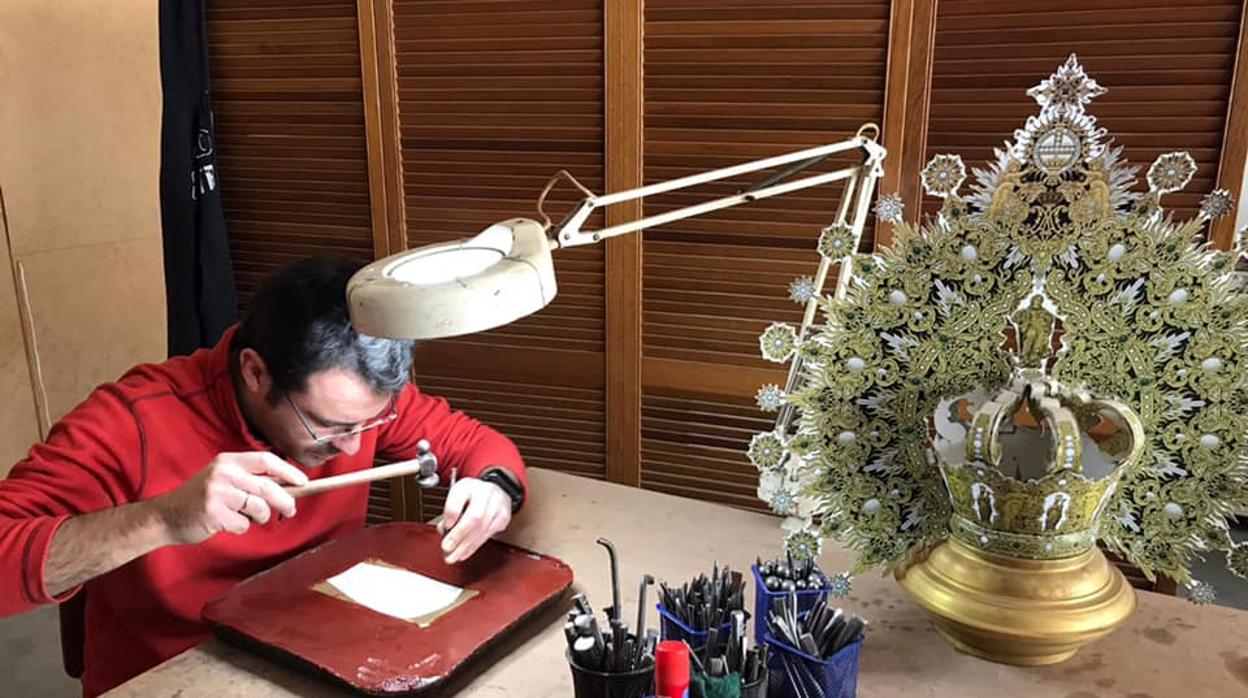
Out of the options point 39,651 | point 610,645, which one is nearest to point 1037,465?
point 610,645

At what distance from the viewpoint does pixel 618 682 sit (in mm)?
1008

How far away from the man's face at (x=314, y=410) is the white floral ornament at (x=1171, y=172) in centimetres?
109

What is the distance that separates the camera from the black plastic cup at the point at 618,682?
1007 millimetres

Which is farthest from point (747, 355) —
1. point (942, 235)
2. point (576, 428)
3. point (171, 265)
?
point (171, 265)

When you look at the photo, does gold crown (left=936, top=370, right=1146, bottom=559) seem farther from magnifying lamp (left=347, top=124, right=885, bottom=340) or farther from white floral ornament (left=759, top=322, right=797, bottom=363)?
magnifying lamp (left=347, top=124, right=885, bottom=340)

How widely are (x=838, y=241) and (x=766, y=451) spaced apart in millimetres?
290

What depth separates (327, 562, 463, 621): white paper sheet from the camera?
1.29m

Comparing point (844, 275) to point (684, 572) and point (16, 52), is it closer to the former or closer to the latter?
point (684, 572)

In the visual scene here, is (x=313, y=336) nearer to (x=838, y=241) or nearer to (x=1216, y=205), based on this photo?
(x=838, y=241)

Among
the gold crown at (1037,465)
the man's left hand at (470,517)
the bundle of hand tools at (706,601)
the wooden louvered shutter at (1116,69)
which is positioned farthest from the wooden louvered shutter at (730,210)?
the bundle of hand tools at (706,601)

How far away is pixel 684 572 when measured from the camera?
1.42 m

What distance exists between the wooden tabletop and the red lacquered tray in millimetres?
28

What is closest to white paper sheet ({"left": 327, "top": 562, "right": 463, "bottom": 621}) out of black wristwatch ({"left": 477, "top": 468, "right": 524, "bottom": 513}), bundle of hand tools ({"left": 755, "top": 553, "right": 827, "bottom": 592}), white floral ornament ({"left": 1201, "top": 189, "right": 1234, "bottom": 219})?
black wristwatch ({"left": 477, "top": 468, "right": 524, "bottom": 513})

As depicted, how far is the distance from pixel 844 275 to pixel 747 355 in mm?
906
